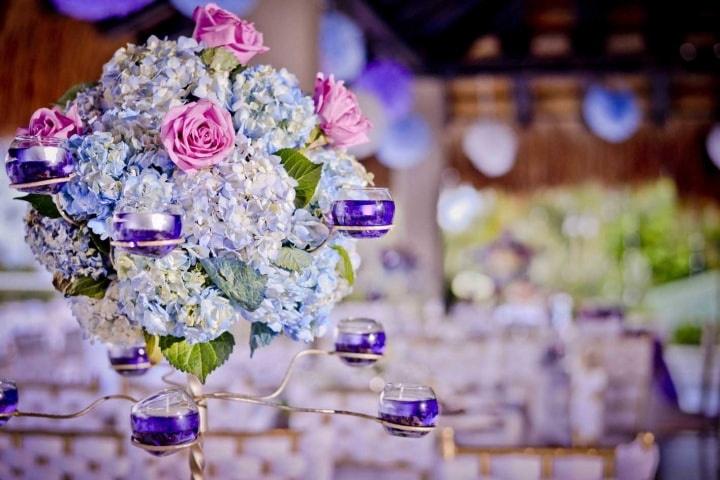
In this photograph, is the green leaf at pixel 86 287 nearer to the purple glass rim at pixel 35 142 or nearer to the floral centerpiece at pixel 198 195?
the floral centerpiece at pixel 198 195

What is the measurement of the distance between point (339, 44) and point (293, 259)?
13.0 feet

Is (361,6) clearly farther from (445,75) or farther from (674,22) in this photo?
(674,22)

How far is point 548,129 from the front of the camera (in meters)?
9.14

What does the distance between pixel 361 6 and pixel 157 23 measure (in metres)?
1.36

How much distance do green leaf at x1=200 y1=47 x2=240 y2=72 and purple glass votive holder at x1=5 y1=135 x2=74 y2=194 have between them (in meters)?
0.25

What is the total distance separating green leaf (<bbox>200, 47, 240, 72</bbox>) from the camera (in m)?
1.31

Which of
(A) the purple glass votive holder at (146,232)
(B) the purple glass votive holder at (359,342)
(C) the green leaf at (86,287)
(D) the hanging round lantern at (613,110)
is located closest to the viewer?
(A) the purple glass votive holder at (146,232)

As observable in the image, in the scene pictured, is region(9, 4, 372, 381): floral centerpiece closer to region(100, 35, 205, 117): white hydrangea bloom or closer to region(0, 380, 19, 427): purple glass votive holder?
region(100, 35, 205, 117): white hydrangea bloom

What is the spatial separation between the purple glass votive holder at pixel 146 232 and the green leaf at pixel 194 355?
22cm

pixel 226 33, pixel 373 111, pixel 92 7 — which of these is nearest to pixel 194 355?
pixel 226 33

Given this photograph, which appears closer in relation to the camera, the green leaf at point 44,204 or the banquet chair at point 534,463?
the green leaf at point 44,204

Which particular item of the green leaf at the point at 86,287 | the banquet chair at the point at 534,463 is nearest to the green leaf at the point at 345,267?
the green leaf at the point at 86,287

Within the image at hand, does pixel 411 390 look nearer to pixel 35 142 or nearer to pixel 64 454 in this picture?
pixel 35 142

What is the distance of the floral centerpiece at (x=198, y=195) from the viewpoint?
1.22 metres
